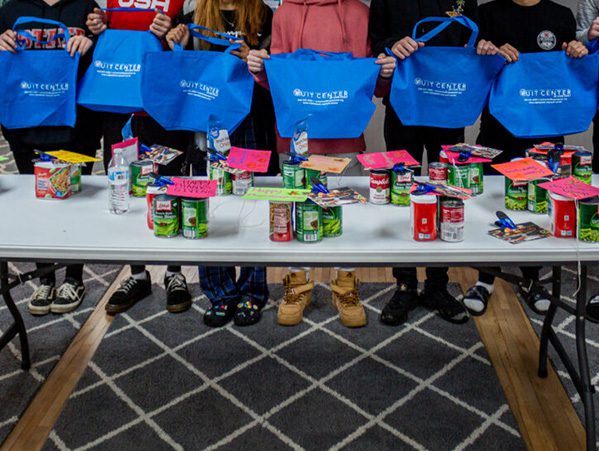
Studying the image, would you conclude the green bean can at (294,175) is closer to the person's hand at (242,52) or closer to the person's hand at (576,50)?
the person's hand at (242,52)

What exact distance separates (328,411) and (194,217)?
2.76ft

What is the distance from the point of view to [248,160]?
6.11ft

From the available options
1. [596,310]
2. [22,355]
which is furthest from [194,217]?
[596,310]

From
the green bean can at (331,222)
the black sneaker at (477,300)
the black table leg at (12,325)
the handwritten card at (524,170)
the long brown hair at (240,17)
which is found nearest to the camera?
the green bean can at (331,222)

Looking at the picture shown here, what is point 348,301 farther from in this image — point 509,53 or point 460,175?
point 509,53

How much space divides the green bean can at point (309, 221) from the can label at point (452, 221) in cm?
29

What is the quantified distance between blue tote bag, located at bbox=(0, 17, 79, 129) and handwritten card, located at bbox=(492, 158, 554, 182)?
1561mm

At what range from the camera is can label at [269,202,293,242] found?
146cm

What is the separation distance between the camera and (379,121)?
3781 millimetres

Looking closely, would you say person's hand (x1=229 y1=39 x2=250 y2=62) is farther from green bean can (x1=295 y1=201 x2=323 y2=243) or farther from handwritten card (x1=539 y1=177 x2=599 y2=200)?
handwritten card (x1=539 y1=177 x2=599 y2=200)

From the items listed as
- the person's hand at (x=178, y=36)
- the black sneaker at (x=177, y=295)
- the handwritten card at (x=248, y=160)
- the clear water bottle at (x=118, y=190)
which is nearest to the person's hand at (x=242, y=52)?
the person's hand at (x=178, y=36)

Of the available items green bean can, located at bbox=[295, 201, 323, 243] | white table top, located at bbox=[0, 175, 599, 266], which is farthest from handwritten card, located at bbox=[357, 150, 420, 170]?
green bean can, located at bbox=[295, 201, 323, 243]

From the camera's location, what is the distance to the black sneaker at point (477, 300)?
258 centimetres

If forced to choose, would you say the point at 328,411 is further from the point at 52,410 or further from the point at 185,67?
the point at 185,67
